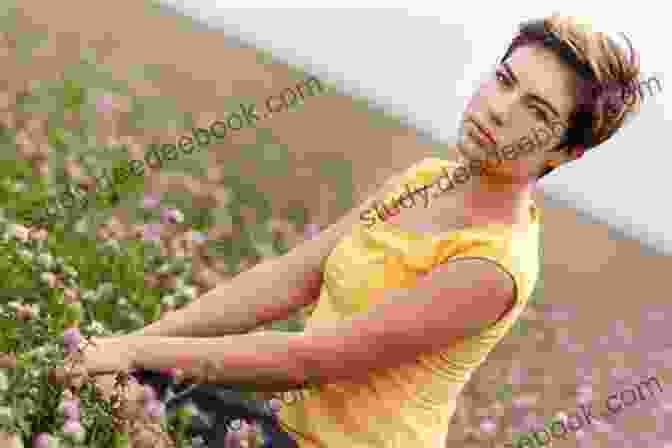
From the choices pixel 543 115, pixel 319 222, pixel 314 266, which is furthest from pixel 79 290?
pixel 319 222

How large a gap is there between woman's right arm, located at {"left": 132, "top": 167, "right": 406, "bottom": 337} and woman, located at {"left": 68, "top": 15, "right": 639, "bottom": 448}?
199mm

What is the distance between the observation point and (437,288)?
196 cm

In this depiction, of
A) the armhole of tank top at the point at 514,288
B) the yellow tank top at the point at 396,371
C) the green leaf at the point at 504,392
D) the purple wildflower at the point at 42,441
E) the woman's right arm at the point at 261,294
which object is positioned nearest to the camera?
the purple wildflower at the point at 42,441

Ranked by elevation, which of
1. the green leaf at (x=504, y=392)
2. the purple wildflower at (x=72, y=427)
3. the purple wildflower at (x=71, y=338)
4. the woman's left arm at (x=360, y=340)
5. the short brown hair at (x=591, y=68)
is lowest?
the green leaf at (x=504, y=392)

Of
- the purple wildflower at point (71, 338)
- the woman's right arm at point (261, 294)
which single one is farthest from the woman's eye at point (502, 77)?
the purple wildflower at point (71, 338)

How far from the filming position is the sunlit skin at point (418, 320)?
196 centimetres

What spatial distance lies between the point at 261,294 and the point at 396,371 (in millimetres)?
469

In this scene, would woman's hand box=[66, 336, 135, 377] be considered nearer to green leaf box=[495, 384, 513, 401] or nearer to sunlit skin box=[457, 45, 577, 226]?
sunlit skin box=[457, 45, 577, 226]

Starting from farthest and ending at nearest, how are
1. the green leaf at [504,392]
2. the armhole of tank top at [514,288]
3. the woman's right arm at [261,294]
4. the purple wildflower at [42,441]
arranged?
1. the green leaf at [504,392]
2. the woman's right arm at [261,294]
3. the armhole of tank top at [514,288]
4. the purple wildflower at [42,441]

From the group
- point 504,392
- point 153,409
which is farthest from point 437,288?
point 504,392

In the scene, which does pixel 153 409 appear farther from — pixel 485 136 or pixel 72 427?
pixel 485 136

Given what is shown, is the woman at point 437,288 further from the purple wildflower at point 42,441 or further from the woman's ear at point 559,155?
the purple wildflower at point 42,441

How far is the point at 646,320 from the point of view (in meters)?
7.58

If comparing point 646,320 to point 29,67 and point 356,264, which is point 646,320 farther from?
point 356,264
